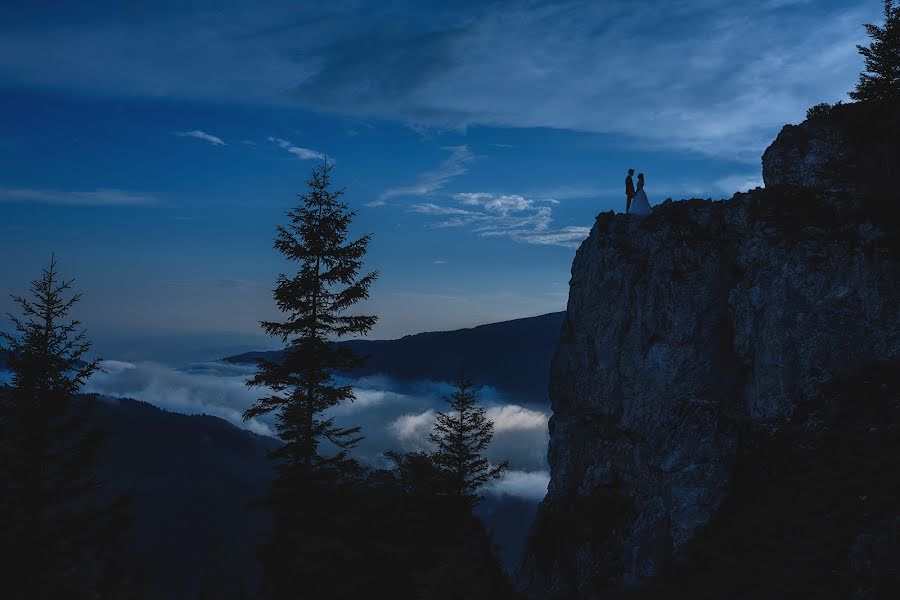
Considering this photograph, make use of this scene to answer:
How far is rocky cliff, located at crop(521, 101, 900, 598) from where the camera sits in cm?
2384

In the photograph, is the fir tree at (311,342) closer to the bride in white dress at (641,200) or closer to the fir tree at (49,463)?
the fir tree at (49,463)

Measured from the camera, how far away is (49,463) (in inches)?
701

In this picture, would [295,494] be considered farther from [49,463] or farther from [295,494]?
[49,463]

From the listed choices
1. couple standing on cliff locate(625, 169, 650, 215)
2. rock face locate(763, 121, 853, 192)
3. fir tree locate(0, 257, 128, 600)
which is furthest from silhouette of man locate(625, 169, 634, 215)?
fir tree locate(0, 257, 128, 600)

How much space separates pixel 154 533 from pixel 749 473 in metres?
223

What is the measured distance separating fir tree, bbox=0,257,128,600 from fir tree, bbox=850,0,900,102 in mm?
37577

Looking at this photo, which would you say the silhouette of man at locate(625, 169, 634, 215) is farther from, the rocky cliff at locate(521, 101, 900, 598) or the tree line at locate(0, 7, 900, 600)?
the tree line at locate(0, 7, 900, 600)

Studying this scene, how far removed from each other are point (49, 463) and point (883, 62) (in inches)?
1619

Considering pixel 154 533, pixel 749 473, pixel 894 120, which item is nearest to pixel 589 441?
pixel 749 473

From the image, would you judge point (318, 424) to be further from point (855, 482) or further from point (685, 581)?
point (855, 482)

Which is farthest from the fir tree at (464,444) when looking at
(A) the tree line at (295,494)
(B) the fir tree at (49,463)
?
(B) the fir tree at (49,463)

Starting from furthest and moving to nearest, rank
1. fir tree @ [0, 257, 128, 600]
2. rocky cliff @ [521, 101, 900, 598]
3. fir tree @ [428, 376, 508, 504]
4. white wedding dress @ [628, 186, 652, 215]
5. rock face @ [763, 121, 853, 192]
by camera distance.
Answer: fir tree @ [428, 376, 508, 504], white wedding dress @ [628, 186, 652, 215], rock face @ [763, 121, 853, 192], rocky cliff @ [521, 101, 900, 598], fir tree @ [0, 257, 128, 600]

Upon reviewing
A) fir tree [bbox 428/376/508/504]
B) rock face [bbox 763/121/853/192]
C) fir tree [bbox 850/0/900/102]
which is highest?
fir tree [bbox 850/0/900/102]

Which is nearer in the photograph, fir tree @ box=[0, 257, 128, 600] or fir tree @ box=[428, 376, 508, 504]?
fir tree @ box=[0, 257, 128, 600]
